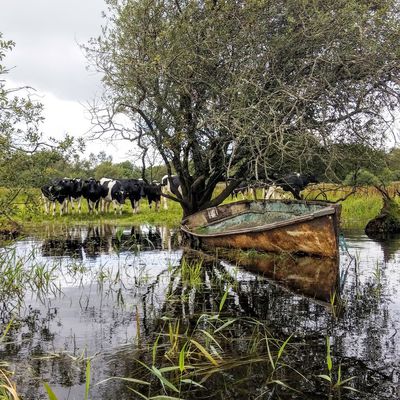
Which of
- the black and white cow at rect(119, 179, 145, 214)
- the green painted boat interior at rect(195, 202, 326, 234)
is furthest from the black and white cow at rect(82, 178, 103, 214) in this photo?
the green painted boat interior at rect(195, 202, 326, 234)

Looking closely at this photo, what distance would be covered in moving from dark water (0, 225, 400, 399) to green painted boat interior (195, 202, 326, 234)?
2281 millimetres

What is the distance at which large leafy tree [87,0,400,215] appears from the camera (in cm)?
1138

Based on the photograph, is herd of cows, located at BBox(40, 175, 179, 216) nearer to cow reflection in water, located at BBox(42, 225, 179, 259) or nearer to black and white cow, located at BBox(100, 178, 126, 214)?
black and white cow, located at BBox(100, 178, 126, 214)

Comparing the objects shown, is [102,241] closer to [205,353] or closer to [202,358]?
[202,358]

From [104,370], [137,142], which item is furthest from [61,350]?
[137,142]

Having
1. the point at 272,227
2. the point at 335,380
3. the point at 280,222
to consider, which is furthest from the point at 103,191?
the point at 335,380

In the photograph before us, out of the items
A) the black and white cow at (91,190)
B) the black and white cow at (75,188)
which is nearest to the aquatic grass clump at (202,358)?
the black and white cow at (91,190)

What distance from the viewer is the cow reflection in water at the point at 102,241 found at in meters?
11.8

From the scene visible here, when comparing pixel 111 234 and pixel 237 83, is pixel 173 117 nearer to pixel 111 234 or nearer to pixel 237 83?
pixel 237 83

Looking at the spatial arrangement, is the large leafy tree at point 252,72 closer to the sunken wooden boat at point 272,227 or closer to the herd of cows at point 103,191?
the sunken wooden boat at point 272,227

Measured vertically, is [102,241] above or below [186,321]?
above

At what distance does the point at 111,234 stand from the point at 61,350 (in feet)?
36.7

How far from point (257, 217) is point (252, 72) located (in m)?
3.50

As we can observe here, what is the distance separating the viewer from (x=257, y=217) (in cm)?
1270
